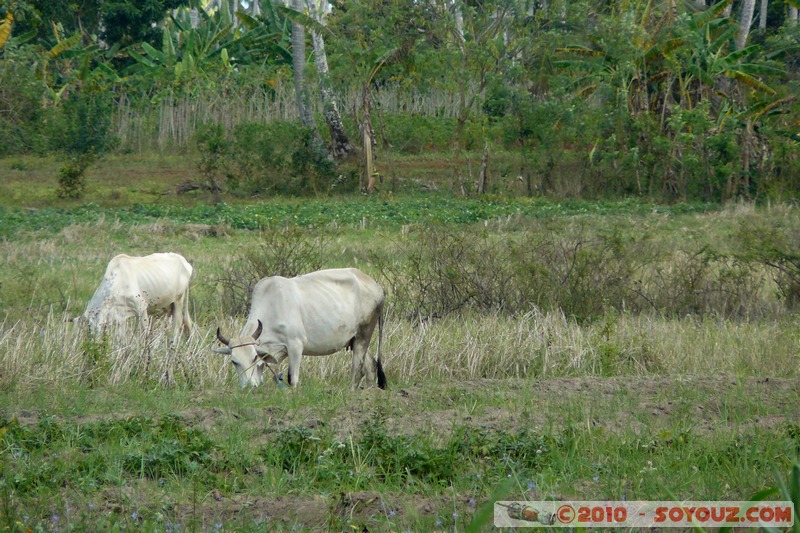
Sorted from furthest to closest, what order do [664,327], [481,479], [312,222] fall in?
1. [312,222]
2. [664,327]
3. [481,479]

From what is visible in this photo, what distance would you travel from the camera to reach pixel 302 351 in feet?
25.2

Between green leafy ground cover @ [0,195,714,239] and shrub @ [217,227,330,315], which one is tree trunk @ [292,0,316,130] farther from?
shrub @ [217,227,330,315]

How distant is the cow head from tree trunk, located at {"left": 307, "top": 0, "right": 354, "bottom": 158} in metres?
15.2

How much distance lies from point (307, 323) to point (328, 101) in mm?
15455

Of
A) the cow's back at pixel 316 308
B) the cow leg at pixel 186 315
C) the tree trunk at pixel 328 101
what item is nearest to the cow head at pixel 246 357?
the cow's back at pixel 316 308

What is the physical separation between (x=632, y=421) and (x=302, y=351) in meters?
2.97

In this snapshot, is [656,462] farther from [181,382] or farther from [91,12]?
[91,12]

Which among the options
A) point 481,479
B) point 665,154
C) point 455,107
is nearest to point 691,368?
point 481,479

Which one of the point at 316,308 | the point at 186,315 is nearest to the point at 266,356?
the point at 316,308

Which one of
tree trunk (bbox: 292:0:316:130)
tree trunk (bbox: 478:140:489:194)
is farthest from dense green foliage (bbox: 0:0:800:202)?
tree trunk (bbox: 292:0:316:130)

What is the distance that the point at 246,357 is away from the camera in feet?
23.9

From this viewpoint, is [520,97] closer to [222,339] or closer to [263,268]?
[263,268]

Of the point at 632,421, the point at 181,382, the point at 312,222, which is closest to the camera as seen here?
the point at 632,421

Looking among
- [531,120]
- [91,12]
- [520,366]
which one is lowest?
[520,366]
